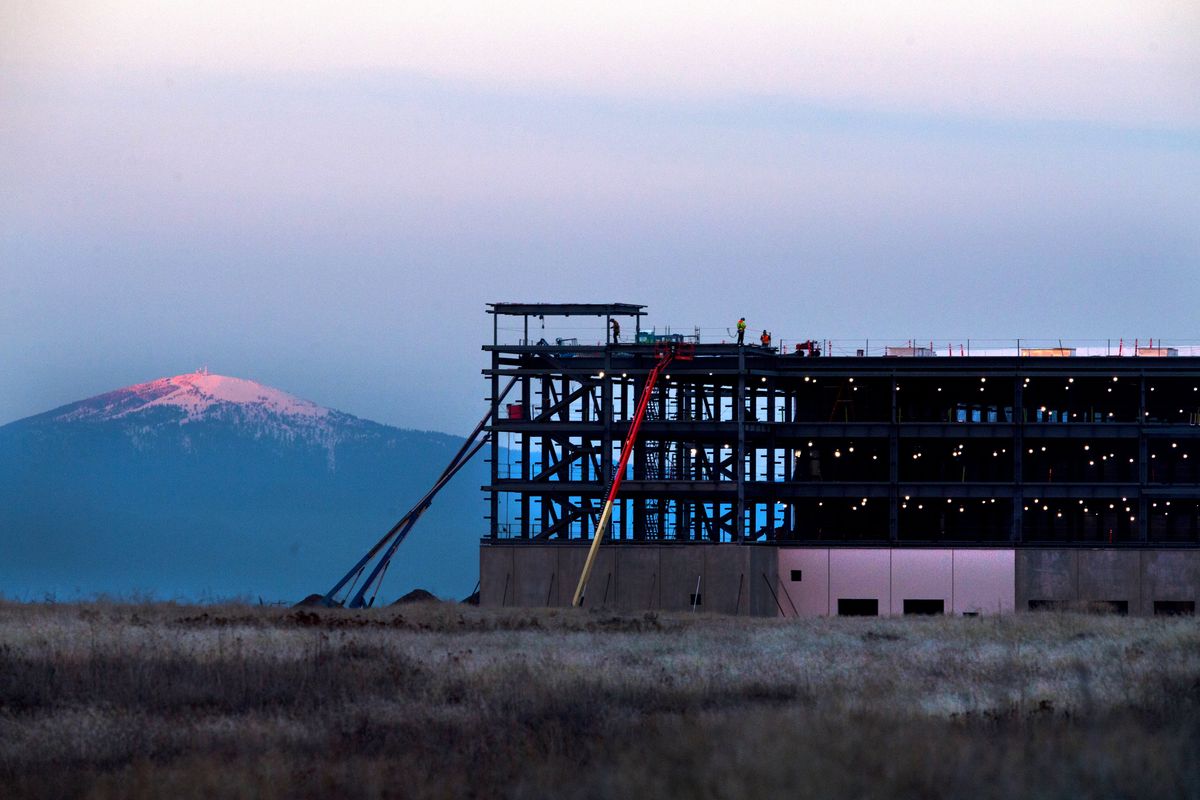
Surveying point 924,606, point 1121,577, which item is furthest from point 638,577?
point 1121,577

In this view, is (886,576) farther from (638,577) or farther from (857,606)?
(638,577)

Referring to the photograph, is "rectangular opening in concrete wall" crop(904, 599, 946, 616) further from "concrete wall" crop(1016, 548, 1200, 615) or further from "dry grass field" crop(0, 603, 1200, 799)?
"dry grass field" crop(0, 603, 1200, 799)

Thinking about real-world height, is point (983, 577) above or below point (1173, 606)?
above

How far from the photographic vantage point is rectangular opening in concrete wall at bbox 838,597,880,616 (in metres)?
80.1

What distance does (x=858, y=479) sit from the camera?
297 ft

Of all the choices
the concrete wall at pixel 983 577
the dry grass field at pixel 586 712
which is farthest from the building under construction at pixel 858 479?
the dry grass field at pixel 586 712

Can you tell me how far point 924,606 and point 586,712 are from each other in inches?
2196

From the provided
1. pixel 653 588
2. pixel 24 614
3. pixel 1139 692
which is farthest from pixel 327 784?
pixel 653 588

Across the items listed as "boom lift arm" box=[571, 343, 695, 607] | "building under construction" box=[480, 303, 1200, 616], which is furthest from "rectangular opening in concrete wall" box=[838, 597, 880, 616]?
"boom lift arm" box=[571, 343, 695, 607]

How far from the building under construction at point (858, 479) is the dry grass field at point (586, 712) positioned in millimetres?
32460

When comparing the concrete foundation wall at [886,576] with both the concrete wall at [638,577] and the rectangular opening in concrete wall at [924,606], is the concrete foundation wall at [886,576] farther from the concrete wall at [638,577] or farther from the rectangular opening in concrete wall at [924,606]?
the rectangular opening in concrete wall at [924,606]

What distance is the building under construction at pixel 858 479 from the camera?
79.6 metres

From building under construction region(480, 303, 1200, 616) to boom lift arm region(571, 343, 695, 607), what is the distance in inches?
8.5

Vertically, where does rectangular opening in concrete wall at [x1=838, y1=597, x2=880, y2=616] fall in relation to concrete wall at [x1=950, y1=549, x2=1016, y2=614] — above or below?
below
